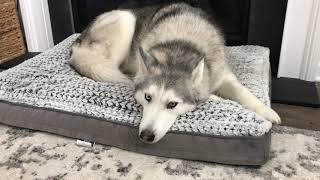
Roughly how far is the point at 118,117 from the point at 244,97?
53 cm

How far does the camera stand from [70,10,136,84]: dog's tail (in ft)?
5.32

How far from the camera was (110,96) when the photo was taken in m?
1.46

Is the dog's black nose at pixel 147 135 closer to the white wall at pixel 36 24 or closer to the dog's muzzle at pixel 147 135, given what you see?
the dog's muzzle at pixel 147 135

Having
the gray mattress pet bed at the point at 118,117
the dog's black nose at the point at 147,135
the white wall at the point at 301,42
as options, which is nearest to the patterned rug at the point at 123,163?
the gray mattress pet bed at the point at 118,117

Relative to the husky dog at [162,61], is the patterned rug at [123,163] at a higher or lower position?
lower

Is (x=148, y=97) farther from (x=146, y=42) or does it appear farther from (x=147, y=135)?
(x=146, y=42)

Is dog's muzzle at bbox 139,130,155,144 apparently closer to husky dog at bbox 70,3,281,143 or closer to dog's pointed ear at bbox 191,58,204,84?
husky dog at bbox 70,3,281,143

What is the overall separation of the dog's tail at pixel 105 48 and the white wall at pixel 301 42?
0.91 m

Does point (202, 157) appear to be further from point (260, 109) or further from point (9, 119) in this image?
point (9, 119)

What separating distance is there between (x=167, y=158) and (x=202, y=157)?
0.44 feet

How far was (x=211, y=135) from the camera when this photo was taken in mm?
1252

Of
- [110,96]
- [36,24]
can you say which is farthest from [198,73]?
[36,24]

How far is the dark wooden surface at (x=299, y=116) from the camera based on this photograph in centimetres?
163

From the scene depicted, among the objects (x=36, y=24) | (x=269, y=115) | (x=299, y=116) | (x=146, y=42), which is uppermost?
(x=146, y=42)
